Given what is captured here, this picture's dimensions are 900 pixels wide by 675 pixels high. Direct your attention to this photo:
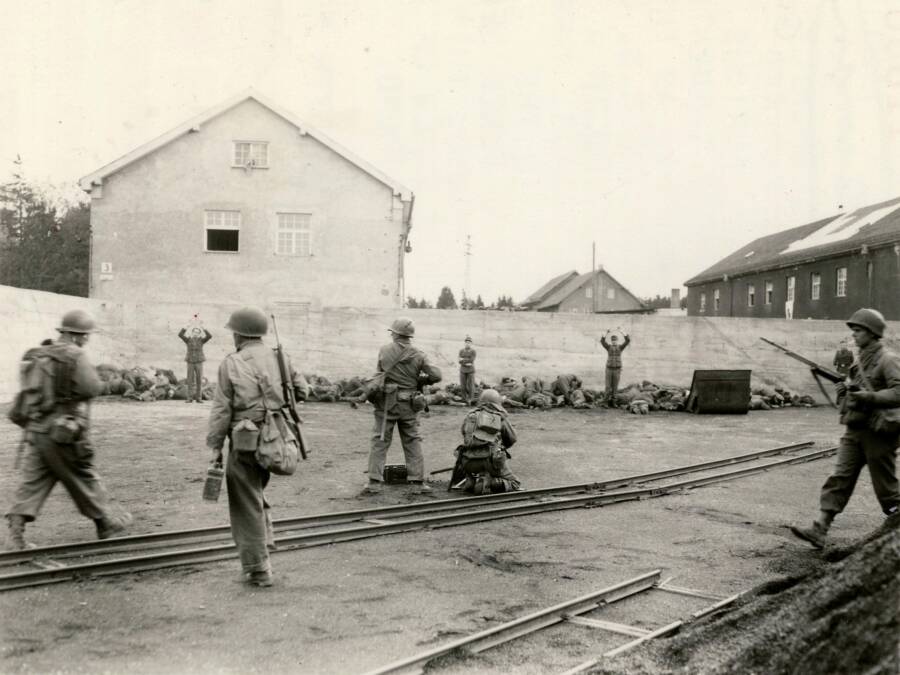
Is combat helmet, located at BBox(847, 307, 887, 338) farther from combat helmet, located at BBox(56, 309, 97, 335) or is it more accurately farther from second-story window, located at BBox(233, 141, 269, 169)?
second-story window, located at BBox(233, 141, 269, 169)

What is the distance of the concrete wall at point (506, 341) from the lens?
2348 cm

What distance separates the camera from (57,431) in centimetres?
668

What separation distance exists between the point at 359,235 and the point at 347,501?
71.3 ft

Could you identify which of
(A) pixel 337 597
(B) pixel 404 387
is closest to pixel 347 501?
(B) pixel 404 387

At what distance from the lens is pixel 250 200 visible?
1180 inches

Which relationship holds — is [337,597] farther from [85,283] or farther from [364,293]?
[85,283]

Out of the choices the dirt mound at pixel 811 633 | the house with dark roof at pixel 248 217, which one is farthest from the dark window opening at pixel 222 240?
the dirt mound at pixel 811 633

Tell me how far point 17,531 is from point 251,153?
25.3 m

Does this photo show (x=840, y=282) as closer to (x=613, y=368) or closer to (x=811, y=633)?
(x=613, y=368)

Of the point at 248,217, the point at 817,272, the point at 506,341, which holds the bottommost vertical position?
the point at 506,341

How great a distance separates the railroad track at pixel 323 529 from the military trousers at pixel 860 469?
270 centimetres

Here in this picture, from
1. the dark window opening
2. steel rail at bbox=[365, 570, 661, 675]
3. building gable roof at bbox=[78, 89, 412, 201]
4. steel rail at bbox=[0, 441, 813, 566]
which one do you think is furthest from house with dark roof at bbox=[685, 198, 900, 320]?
steel rail at bbox=[365, 570, 661, 675]

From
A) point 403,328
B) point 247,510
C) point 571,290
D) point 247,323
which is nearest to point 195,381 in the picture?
point 403,328

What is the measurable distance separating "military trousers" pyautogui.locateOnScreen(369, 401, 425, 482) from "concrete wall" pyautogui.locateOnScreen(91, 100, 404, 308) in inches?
797
